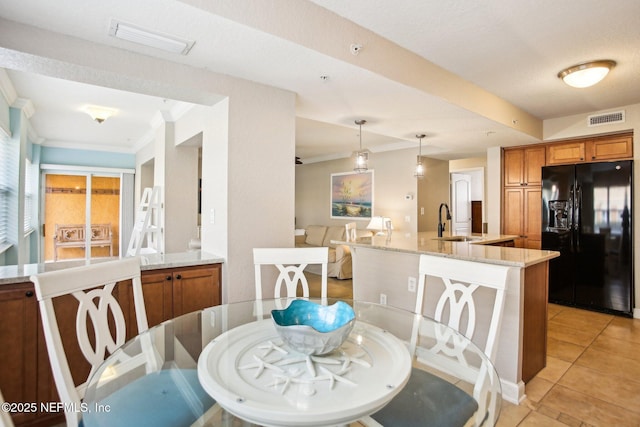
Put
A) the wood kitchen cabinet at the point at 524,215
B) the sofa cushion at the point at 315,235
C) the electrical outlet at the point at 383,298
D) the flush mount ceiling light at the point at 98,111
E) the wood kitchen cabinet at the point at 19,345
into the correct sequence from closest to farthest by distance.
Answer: the wood kitchen cabinet at the point at 19,345 < the electrical outlet at the point at 383,298 < the flush mount ceiling light at the point at 98,111 < the wood kitchen cabinet at the point at 524,215 < the sofa cushion at the point at 315,235

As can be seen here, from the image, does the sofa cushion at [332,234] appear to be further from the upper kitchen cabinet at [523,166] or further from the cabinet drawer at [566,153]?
the cabinet drawer at [566,153]

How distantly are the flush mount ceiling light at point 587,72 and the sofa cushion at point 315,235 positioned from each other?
4.78 metres

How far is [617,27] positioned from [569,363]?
2509 mm

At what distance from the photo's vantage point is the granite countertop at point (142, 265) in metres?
1.77

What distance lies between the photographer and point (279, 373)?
3.34 feet

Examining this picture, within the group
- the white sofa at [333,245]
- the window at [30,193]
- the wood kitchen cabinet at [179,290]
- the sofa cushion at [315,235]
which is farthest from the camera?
the sofa cushion at [315,235]

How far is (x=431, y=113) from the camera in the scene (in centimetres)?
321

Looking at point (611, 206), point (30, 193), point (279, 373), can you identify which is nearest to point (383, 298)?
point (279, 373)

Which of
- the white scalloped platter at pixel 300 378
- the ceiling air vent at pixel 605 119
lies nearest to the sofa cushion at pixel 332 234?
the ceiling air vent at pixel 605 119

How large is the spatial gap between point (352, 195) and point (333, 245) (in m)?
1.28

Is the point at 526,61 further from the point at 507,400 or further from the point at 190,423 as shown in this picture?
the point at 190,423

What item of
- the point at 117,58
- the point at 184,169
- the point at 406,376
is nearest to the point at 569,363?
the point at 406,376

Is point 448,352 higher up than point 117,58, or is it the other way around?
point 117,58

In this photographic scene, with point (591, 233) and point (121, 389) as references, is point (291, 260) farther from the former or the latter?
point (591, 233)
